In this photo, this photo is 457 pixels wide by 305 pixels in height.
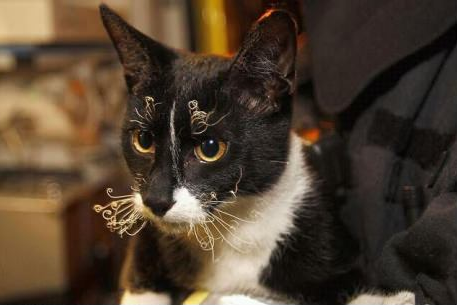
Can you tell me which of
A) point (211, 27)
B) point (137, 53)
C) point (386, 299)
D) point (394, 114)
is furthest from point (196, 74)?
point (211, 27)

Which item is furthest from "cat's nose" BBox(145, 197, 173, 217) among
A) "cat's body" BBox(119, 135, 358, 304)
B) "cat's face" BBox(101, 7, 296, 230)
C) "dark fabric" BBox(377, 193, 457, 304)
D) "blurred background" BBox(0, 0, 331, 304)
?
"blurred background" BBox(0, 0, 331, 304)

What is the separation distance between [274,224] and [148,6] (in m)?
0.97

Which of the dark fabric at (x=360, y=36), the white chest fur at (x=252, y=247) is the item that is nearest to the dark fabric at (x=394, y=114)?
the dark fabric at (x=360, y=36)

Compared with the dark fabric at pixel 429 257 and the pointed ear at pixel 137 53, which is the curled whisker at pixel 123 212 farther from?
the dark fabric at pixel 429 257

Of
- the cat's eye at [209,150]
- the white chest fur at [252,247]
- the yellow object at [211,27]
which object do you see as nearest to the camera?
the cat's eye at [209,150]

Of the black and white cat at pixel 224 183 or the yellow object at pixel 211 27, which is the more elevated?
the yellow object at pixel 211 27

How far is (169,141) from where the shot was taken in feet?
1.85

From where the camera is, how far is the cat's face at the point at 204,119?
542 millimetres

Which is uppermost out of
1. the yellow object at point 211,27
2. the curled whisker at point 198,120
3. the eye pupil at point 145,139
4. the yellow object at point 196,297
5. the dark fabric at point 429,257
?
the yellow object at point 211,27

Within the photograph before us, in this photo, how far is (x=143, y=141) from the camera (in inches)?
23.6

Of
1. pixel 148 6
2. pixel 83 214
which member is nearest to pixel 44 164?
pixel 83 214

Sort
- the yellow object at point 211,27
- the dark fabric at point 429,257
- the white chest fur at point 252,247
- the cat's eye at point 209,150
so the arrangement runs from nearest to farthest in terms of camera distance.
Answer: the dark fabric at point 429,257
the cat's eye at point 209,150
the white chest fur at point 252,247
the yellow object at point 211,27

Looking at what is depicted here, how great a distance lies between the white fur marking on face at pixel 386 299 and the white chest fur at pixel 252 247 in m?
0.14

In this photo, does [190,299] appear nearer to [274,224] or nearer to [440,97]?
[274,224]
